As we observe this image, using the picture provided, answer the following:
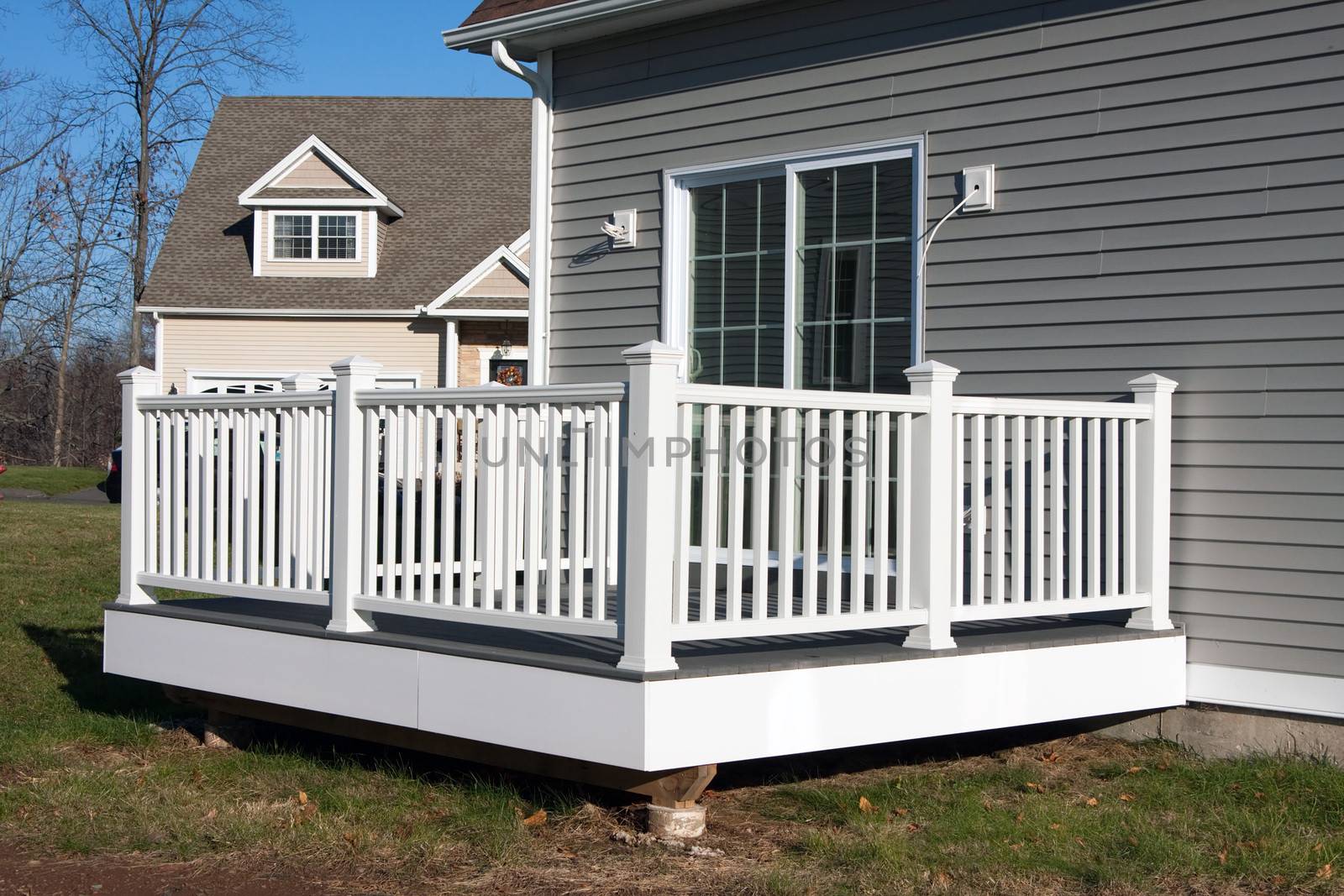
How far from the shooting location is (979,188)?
5848 millimetres

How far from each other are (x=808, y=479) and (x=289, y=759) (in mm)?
2587

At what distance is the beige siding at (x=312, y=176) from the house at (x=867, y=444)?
16.0 meters

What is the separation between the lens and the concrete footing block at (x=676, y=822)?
4285 mm

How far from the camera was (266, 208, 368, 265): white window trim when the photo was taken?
22172 millimetres

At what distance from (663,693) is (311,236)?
19.9m

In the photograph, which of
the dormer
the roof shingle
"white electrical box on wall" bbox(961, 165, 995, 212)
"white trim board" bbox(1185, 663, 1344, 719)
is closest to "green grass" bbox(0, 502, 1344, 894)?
"white trim board" bbox(1185, 663, 1344, 719)

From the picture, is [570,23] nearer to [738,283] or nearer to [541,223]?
[541,223]

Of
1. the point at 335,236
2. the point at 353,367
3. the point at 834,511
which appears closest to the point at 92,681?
the point at 353,367

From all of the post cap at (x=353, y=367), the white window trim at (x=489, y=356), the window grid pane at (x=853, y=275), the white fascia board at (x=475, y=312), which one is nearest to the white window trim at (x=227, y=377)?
the white window trim at (x=489, y=356)

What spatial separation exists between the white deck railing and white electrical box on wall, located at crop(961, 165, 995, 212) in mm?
1056

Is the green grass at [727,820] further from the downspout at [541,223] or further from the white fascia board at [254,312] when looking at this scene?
the white fascia board at [254,312]

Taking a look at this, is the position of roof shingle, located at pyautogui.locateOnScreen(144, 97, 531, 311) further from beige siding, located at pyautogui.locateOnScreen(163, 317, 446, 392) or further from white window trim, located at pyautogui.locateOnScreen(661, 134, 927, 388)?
white window trim, located at pyautogui.locateOnScreen(661, 134, 927, 388)

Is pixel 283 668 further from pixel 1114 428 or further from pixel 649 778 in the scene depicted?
pixel 1114 428

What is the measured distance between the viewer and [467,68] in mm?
42594
